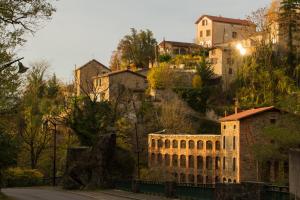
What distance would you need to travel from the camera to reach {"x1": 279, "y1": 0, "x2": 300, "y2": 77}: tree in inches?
3031

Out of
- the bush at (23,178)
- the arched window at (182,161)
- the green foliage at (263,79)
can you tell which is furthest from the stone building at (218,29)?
the bush at (23,178)

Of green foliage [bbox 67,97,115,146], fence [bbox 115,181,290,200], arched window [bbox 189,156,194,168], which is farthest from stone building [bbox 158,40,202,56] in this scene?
fence [bbox 115,181,290,200]

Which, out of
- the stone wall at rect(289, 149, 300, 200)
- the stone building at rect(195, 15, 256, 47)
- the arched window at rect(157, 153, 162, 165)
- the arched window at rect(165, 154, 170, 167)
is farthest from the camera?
the stone building at rect(195, 15, 256, 47)

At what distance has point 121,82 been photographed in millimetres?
93250

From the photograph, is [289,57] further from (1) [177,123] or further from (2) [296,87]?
(1) [177,123]

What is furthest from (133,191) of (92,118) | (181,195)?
(92,118)

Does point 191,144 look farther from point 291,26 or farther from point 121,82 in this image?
point 121,82

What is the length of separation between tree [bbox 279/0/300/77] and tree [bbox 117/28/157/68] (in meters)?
38.6

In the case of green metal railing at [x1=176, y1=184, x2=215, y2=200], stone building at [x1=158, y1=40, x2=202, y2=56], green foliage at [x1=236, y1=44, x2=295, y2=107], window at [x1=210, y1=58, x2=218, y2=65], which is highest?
stone building at [x1=158, y1=40, x2=202, y2=56]

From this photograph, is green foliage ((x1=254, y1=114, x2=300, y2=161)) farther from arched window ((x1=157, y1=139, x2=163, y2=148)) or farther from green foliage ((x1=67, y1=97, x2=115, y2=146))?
arched window ((x1=157, y1=139, x2=163, y2=148))

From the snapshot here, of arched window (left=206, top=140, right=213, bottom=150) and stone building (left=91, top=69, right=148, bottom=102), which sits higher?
stone building (left=91, top=69, right=148, bottom=102)

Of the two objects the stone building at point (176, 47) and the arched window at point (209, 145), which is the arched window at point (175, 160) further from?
the stone building at point (176, 47)

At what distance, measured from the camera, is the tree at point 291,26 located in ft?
253

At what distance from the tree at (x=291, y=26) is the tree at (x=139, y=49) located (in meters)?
38.6
